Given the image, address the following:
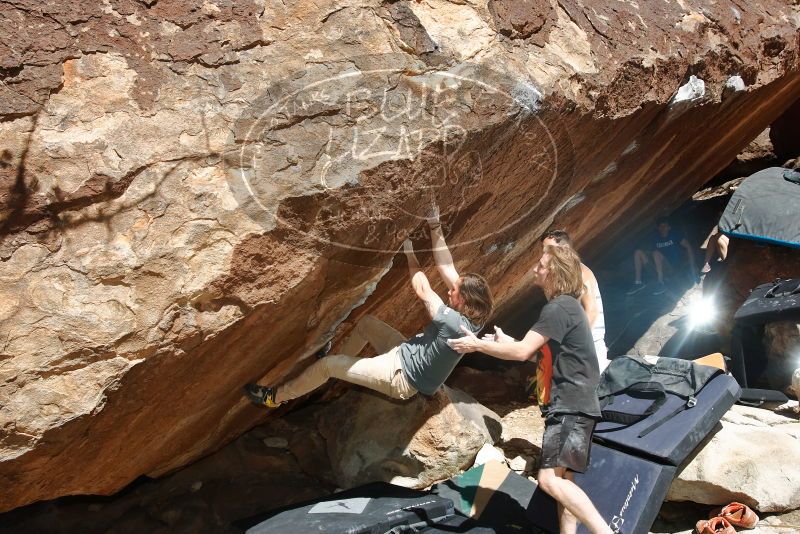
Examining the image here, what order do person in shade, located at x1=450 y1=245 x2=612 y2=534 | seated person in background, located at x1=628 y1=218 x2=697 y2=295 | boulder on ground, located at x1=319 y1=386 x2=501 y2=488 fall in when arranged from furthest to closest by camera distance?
seated person in background, located at x1=628 y1=218 x2=697 y2=295 < boulder on ground, located at x1=319 y1=386 x2=501 y2=488 < person in shade, located at x1=450 y1=245 x2=612 y2=534

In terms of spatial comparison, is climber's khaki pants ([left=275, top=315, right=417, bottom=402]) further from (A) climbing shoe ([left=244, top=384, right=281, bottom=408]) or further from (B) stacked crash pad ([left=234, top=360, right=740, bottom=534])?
(B) stacked crash pad ([left=234, top=360, right=740, bottom=534])

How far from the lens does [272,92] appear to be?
2.59 meters

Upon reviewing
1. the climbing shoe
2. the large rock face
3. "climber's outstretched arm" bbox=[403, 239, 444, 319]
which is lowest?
the climbing shoe

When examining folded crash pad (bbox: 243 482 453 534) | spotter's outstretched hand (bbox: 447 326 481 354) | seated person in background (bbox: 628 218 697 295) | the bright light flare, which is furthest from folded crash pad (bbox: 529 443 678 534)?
seated person in background (bbox: 628 218 697 295)

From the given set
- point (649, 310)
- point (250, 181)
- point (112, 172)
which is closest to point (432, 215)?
point (250, 181)

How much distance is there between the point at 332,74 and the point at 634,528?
7.28 feet

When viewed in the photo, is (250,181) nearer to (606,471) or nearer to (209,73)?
(209,73)

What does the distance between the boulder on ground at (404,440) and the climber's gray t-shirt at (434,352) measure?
654 mm

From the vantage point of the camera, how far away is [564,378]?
2.99 meters

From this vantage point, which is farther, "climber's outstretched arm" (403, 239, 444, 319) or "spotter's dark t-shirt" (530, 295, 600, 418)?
"climber's outstretched arm" (403, 239, 444, 319)

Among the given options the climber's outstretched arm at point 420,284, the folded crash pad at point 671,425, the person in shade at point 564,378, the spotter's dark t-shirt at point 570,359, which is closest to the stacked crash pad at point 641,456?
the folded crash pad at point 671,425

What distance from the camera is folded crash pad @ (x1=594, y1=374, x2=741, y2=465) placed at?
3321 millimetres

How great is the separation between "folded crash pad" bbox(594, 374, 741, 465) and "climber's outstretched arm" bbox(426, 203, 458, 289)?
3.61 ft

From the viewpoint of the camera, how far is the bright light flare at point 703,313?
569 centimetres
